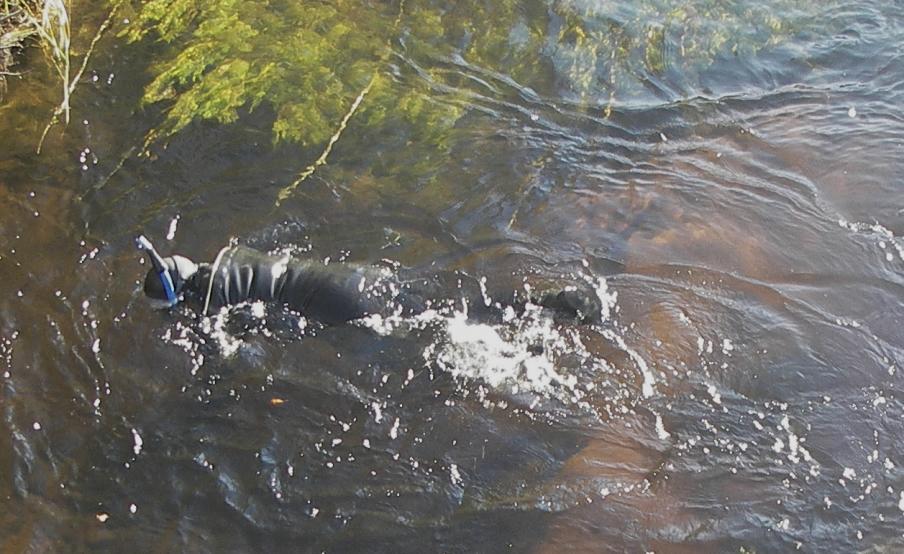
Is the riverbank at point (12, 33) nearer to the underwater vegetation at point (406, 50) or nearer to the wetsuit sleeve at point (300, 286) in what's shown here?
the underwater vegetation at point (406, 50)

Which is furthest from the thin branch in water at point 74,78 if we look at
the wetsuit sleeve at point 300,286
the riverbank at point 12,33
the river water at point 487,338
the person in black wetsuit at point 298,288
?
the wetsuit sleeve at point 300,286

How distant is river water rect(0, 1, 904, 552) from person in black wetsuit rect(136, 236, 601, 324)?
13 centimetres

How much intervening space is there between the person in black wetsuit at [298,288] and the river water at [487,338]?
13 cm

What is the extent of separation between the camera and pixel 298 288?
4.78m

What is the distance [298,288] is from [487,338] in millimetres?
1098

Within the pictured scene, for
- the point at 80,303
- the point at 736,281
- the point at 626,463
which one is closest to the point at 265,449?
the point at 80,303

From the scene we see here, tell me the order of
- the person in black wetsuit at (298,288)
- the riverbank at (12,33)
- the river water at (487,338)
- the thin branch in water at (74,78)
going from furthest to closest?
1. the riverbank at (12,33)
2. the thin branch in water at (74,78)
3. the person in black wetsuit at (298,288)
4. the river water at (487,338)

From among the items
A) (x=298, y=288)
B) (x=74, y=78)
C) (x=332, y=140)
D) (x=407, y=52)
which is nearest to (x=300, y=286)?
(x=298, y=288)

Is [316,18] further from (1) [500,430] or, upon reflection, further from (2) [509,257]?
(1) [500,430]

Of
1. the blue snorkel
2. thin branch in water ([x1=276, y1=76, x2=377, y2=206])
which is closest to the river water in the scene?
thin branch in water ([x1=276, y1=76, x2=377, y2=206])

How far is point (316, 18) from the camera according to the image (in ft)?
23.2

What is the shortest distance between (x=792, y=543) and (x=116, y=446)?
3312mm

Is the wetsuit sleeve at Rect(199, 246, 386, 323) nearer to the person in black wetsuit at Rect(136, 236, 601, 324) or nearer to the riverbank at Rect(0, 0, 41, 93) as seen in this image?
the person in black wetsuit at Rect(136, 236, 601, 324)

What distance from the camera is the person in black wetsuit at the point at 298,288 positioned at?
15.1 ft
